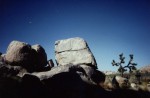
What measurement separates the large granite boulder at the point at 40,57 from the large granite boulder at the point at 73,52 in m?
4.02

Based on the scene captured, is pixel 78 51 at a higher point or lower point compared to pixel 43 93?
higher

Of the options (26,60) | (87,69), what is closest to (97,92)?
(87,69)

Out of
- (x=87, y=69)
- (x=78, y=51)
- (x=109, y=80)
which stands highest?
(x=78, y=51)

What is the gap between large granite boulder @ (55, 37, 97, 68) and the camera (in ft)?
61.9

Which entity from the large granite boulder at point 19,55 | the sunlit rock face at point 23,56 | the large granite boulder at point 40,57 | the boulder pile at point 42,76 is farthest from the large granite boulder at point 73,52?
the large granite boulder at point 19,55

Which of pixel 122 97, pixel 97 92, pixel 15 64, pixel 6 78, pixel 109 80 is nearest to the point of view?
pixel 6 78

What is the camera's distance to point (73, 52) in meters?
19.9

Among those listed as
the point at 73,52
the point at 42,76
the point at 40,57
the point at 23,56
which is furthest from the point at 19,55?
the point at 73,52

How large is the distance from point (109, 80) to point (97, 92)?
15.5ft

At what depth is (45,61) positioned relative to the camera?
53.0 ft

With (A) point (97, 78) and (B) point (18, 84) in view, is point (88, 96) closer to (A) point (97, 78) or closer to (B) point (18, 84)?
(A) point (97, 78)

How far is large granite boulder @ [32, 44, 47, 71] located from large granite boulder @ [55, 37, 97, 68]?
4016mm

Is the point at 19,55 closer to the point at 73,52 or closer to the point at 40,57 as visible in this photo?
the point at 40,57

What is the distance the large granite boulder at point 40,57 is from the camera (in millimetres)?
15481
